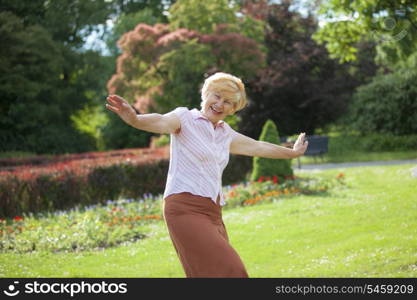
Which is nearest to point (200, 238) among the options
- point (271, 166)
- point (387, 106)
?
point (271, 166)

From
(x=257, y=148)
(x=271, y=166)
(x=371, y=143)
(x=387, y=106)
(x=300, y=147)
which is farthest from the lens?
(x=387, y=106)

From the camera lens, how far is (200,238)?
300 cm

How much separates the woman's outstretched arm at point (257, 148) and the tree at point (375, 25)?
4.65m

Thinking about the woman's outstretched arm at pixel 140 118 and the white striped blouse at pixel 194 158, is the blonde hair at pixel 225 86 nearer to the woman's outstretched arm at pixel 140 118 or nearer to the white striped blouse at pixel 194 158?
the white striped blouse at pixel 194 158

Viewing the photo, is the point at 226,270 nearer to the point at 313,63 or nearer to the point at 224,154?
the point at 224,154

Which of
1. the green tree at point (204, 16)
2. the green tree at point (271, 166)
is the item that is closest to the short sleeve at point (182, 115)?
the green tree at point (271, 166)

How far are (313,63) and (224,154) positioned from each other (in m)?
19.4

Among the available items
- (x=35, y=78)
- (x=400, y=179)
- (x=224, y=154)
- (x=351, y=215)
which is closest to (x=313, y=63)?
(x=35, y=78)

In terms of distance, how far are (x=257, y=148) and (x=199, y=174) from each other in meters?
0.62

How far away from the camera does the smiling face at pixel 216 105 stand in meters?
3.25

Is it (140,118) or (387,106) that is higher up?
(387,106)

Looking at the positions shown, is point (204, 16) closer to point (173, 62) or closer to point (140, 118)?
point (173, 62)

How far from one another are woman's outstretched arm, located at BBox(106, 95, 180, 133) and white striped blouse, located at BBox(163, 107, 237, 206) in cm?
11

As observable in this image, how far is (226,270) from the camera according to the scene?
2.94 m
